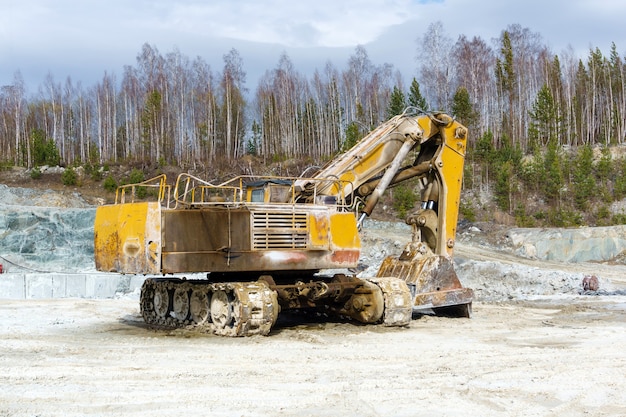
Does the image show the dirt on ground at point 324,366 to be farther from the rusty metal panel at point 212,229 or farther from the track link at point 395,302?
the rusty metal panel at point 212,229

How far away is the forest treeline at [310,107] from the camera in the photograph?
52.2 meters

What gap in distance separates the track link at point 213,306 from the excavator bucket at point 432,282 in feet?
9.92

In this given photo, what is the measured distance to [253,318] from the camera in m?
10.3

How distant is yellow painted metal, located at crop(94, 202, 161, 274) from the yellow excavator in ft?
0.06

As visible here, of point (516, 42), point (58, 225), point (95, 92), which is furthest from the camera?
point (95, 92)

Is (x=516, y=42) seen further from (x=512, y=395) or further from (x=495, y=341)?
(x=512, y=395)

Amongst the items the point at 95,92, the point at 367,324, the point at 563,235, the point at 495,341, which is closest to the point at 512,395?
the point at 495,341

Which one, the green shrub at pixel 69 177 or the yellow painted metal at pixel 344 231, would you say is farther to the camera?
the green shrub at pixel 69 177

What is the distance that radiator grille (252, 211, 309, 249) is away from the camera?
10.6 metres

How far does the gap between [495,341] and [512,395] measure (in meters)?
3.75

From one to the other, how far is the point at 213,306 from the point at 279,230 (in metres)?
1.57

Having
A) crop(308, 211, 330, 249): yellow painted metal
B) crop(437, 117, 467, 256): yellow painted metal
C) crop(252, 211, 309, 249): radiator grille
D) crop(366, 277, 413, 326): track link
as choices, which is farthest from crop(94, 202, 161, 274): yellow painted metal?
crop(437, 117, 467, 256): yellow painted metal

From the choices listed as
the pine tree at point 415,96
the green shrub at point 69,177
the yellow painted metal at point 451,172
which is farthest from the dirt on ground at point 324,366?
the pine tree at point 415,96

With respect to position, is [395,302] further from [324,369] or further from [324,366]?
[324,369]
